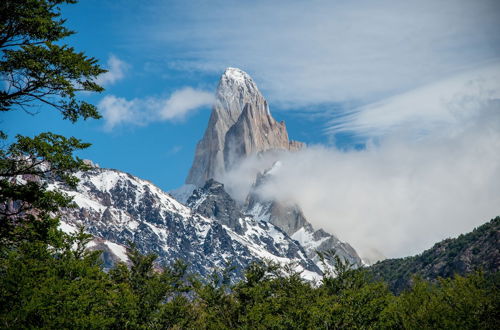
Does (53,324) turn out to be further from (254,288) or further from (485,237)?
(485,237)

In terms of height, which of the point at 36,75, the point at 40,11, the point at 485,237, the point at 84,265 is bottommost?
the point at 84,265

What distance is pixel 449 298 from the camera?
50031 millimetres

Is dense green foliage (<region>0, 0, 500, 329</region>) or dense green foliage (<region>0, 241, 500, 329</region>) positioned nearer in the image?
dense green foliage (<region>0, 0, 500, 329</region>)

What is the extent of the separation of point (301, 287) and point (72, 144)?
130ft

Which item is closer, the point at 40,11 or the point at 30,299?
the point at 40,11

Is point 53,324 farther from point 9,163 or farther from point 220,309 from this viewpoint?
point 220,309

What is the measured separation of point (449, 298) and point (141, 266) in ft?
130

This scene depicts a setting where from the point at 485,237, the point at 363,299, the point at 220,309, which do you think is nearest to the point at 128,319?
the point at 220,309

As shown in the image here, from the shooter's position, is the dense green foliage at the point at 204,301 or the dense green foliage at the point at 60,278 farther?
the dense green foliage at the point at 204,301

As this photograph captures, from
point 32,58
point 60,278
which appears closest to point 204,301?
point 60,278

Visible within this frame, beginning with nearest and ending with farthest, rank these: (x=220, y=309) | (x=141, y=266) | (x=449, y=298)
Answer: (x=449, y=298) < (x=220, y=309) < (x=141, y=266)

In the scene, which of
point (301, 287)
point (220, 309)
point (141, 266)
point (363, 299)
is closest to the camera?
point (363, 299)

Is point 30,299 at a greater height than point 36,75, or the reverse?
point 36,75

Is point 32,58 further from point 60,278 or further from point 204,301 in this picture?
point 204,301
